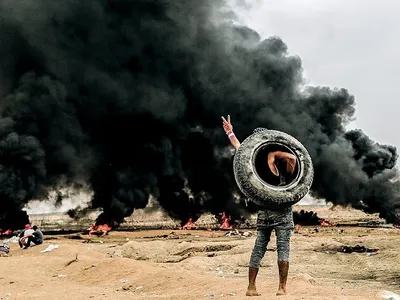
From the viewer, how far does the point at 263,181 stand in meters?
7.11

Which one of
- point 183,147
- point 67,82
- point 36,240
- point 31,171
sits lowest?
point 36,240

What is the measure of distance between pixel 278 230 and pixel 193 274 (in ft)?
13.2

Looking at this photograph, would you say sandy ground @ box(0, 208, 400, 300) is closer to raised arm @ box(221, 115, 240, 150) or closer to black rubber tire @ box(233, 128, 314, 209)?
black rubber tire @ box(233, 128, 314, 209)

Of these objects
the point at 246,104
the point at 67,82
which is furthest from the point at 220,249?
the point at 246,104

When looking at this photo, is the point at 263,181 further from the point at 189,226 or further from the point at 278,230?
the point at 189,226

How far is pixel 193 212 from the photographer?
172 ft

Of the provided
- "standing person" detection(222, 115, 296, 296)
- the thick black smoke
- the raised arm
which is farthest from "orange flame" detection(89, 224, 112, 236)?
"standing person" detection(222, 115, 296, 296)

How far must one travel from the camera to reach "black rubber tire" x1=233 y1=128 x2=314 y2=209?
22.6ft

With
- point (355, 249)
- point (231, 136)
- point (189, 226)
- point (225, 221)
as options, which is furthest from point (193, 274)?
point (225, 221)

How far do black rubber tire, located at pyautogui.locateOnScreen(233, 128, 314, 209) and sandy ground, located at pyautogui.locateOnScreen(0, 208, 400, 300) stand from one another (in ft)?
4.48

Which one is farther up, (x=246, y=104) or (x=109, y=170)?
(x=246, y=104)

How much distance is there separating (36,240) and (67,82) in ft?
90.0

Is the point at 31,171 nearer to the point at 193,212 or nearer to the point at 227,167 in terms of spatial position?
the point at 193,212

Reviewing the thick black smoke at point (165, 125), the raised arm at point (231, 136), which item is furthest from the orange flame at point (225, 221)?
the raised arm at point (231, 136)
